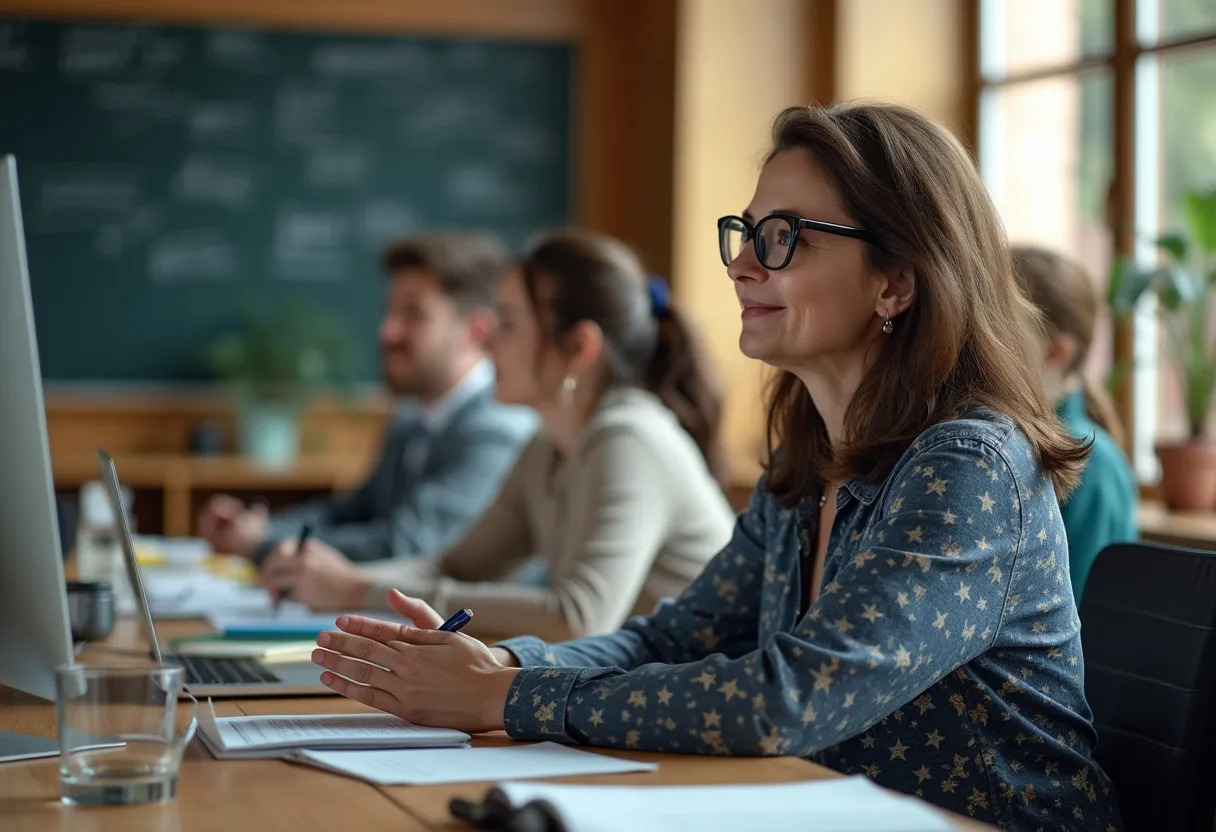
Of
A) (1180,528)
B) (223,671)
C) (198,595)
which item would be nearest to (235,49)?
(198,595)

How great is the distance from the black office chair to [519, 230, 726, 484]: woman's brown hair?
1.16 m

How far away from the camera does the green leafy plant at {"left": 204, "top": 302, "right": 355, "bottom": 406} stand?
17.3 ft

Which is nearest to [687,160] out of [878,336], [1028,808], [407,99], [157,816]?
[407,99]

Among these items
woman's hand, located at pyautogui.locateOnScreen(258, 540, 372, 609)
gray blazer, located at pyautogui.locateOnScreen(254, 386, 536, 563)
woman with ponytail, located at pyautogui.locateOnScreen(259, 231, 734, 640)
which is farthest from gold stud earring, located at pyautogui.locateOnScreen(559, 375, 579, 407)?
gray blazer, located at pyautogui.locateOnScreen(254, 386, 536, 563)

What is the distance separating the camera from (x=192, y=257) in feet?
17.7

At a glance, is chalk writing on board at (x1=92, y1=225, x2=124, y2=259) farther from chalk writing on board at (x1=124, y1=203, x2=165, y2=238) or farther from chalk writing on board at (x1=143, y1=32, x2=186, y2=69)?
chalk writing on board at (x1=143, y1=32, x2=186, y2=69)

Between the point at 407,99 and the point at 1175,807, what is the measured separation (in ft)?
15.3

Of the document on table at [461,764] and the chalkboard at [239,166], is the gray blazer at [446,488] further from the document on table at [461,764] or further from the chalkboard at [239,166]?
the document on table at [461,764]

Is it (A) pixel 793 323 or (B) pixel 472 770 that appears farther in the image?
(A) pixel 793 323

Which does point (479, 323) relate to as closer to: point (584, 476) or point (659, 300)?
point (659, 300)

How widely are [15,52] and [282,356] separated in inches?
58.0

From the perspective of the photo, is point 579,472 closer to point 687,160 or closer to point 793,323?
point 793,323

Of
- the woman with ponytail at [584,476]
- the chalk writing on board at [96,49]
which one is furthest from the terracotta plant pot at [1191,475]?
the chalk writing on board at [96,49]

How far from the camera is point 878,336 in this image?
59.9 inches
